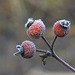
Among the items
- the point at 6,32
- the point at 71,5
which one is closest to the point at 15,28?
the point at 6,32

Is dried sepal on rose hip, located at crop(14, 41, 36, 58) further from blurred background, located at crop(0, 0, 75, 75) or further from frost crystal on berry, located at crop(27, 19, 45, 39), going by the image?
blurred background, located at crop(0, 0, 75, 75)

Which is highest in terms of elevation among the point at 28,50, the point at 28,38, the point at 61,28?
the point at 61,28

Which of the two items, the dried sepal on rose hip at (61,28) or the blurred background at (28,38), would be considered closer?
the dried sepal on rose hip at (61,28)

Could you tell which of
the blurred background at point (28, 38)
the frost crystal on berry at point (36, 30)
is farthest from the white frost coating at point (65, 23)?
the blurred background at point (28, 38)

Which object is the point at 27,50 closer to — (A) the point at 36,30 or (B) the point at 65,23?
(A) the point at 36,30

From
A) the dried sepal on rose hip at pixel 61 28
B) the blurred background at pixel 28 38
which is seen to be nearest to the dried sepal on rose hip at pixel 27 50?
the dried sepal on rose hip at pixel 61 28

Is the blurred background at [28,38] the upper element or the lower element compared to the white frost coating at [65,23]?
lower

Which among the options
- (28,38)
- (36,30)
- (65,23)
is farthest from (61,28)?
(28,38)

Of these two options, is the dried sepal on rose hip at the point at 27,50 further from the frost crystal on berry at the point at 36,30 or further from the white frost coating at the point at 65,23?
the white frost coating at the point at 65,23

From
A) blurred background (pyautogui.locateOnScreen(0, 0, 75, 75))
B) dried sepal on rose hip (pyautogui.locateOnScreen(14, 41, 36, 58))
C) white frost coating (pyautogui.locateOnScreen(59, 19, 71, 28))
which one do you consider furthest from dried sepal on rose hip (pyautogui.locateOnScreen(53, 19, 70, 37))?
blurred background (pyautogui.locateOnScreen(0, 0, 75, 75))
